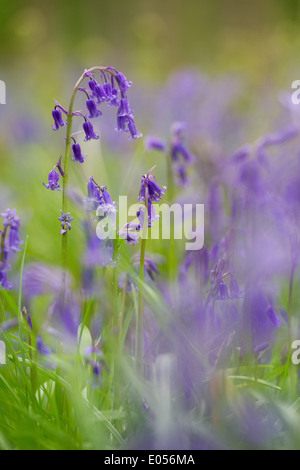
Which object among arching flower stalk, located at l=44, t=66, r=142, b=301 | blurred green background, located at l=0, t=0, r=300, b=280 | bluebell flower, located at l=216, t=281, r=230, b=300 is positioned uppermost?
blurred green background, located at l=0, t=0, r=300, b=280

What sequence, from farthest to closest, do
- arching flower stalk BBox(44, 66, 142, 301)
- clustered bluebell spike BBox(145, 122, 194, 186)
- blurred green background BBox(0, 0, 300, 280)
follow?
blurred green background BBox(0, 0, 300, 280), clustered bluebell spike BBox(145, 122, 194, 186), arching flower stalk BBox(44, 66, 142, 301)

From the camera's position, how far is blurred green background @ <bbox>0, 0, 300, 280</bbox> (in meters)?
3.71

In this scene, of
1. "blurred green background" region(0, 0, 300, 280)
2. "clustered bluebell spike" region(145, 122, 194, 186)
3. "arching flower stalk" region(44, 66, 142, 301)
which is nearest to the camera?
"arching flower stalk" region(44, 66, 142, 301)

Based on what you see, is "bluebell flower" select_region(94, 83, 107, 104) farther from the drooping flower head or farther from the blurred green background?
the blurred green background

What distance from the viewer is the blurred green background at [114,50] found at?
12.2ft

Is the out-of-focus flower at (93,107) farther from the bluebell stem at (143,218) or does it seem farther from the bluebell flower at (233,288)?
the bluebell flower at (233,288)

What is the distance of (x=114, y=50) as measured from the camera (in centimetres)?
503

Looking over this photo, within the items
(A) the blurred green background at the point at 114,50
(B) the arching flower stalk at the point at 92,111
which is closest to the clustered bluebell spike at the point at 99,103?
(B) the arching flower stalk at the point at 92,111

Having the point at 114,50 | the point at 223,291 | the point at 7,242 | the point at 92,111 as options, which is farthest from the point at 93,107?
the point at 114,50

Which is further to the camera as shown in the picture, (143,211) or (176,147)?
A: (176,147)

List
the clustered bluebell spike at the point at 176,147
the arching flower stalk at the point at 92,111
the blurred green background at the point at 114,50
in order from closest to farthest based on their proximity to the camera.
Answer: the arching flower stalk at the point at 92,111, the clustered bluebell spike at the point at 176,147, the blurred green background at the point at 114,50

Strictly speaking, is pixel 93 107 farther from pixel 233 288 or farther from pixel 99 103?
pixel 233 288

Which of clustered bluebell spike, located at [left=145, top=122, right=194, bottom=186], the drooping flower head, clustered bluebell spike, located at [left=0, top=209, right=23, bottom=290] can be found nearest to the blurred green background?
clustered bluebell spike, located at [left=145, top=122, right=194, bottom=186]
